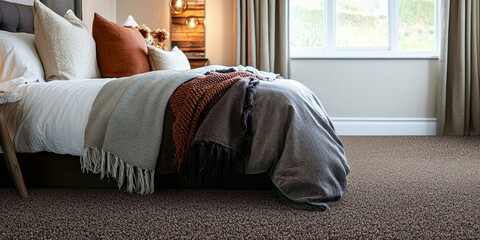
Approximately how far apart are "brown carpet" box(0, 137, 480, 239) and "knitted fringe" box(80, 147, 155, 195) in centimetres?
6

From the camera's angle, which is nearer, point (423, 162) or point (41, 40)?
point (41, 40)

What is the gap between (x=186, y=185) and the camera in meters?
2.92

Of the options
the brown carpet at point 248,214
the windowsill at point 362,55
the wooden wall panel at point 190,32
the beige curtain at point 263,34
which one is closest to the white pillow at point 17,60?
the brown carpet at point 248,214

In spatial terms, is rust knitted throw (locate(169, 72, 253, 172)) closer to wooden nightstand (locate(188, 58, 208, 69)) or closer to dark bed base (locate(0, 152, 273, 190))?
dark bed base (locate(0, 152, 273, 190))

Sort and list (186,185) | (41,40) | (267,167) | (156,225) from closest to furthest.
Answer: (156,225) → (267,167) → (186,185) → (41,40)

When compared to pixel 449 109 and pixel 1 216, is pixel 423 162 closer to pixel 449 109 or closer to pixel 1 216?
pixel 449 109

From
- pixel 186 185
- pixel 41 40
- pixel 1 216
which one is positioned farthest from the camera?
pixel 41 40

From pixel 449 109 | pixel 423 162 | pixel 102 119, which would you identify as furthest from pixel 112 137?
pixel 449 109

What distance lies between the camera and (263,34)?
5.62m

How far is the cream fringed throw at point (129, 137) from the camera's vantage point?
278 centimetres

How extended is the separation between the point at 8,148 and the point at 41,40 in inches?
33.8

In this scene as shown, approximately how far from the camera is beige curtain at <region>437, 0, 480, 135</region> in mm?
5477

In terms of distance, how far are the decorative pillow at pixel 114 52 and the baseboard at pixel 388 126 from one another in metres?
2.50

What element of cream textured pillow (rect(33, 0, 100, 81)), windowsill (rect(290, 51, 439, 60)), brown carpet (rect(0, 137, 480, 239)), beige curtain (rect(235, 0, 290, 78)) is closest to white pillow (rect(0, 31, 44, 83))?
cream textured pillow (rect(33, 0, 100, 81))
